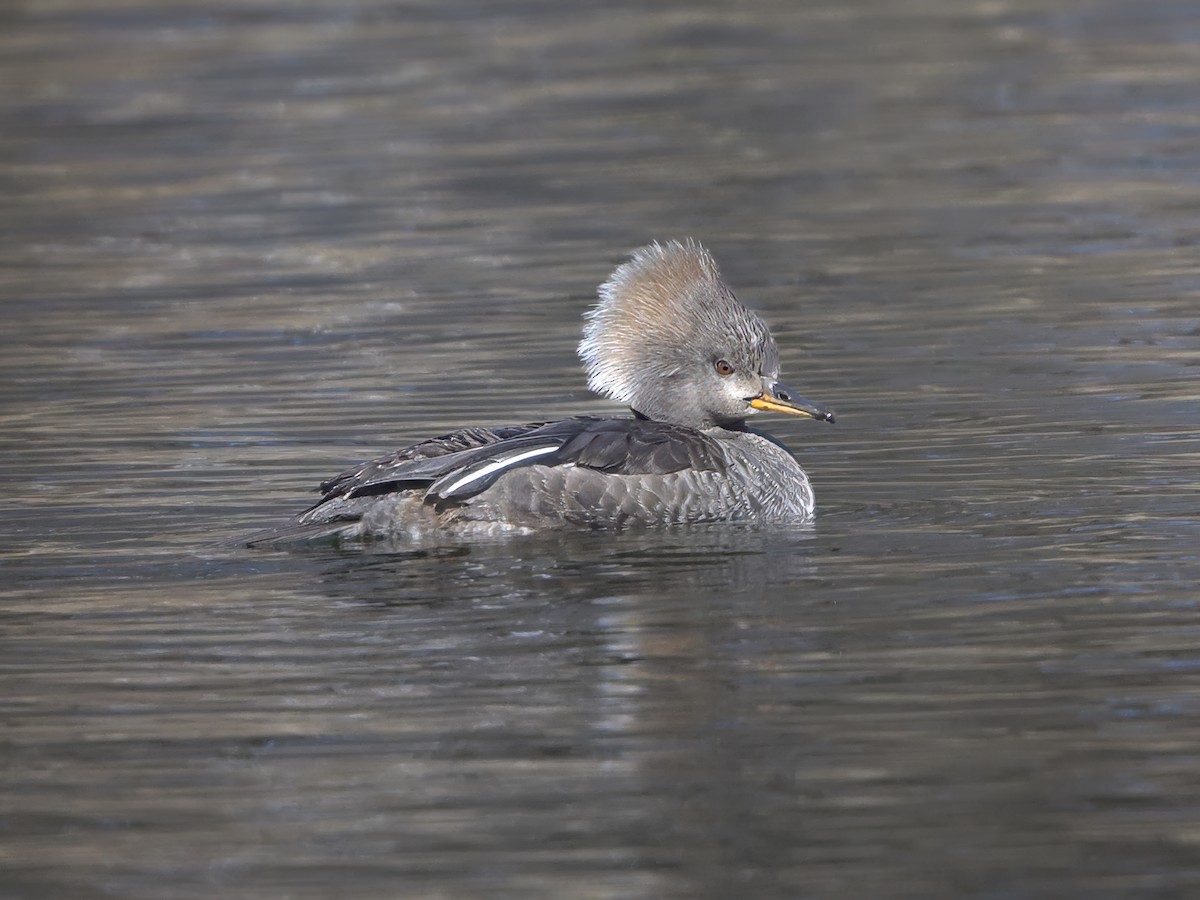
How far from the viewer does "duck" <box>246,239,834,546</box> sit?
879cm

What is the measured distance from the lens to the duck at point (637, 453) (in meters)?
8.79

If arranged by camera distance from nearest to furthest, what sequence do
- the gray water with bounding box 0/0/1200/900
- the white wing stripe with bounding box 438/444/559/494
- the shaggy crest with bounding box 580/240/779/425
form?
the gray water with bounding box 0/0/1200/900 → the white wing stripe with bounding box 438/444/559/494 → the shaggy crest with bounding box 580/240/779/425

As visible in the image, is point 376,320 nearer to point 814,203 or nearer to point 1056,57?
point 814,203

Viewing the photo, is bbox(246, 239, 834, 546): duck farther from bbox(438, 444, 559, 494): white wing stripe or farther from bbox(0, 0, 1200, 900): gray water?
bbox(0, 0, 1200, 900): gray water

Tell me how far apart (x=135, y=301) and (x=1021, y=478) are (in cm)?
758

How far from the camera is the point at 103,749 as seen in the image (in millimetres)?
6555

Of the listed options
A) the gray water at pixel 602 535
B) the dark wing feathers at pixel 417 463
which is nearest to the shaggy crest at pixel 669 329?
the dark wing feathers at pixel 417 463

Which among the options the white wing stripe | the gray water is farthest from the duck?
the gray water

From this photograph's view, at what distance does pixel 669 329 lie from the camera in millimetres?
9633

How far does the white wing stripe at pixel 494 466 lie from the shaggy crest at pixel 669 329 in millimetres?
946

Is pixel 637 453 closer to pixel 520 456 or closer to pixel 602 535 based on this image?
pixel 602 535

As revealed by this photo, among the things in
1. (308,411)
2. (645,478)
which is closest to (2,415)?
(308,411)

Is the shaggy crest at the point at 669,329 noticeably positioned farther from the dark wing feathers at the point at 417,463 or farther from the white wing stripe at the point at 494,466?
the white wing stripe at the point at 494,466

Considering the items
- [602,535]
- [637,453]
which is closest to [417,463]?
[602,535]
